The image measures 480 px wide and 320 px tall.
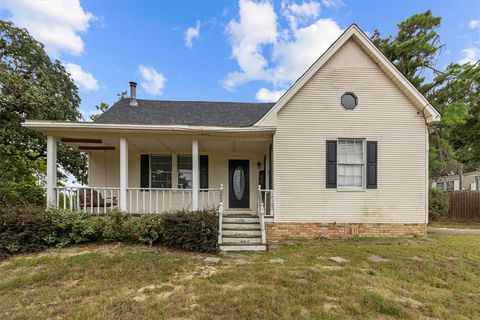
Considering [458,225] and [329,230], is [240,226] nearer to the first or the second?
[329,230]

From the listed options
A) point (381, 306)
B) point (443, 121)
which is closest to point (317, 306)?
point (381, 306)

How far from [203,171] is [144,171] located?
223 centimetres

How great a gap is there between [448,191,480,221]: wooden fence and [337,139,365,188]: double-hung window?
871 cm

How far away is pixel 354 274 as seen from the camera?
4.59 meters

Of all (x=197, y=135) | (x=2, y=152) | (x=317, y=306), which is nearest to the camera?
(x=317, y=306)

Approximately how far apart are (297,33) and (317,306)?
1438 cm

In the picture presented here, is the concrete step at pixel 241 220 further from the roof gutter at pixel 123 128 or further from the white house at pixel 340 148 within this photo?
the roof gutter at pixel 123 128

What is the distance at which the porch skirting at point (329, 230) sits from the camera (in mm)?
7469

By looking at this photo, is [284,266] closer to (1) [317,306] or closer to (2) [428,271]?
(1) [317,306]

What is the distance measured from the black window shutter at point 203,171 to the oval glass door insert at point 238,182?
3.57 ft

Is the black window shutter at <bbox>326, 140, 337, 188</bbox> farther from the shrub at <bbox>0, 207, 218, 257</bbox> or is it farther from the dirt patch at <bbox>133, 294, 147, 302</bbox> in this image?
the dirt patch at <bbox>133, 294, 147, 302</bbox>

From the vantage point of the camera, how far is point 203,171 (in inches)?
379

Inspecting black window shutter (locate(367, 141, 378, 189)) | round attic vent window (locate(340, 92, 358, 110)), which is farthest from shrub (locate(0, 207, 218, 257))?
round attic vent window (locate(340, 92, 358, 110))

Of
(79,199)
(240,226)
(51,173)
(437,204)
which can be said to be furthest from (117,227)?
(437,204)
